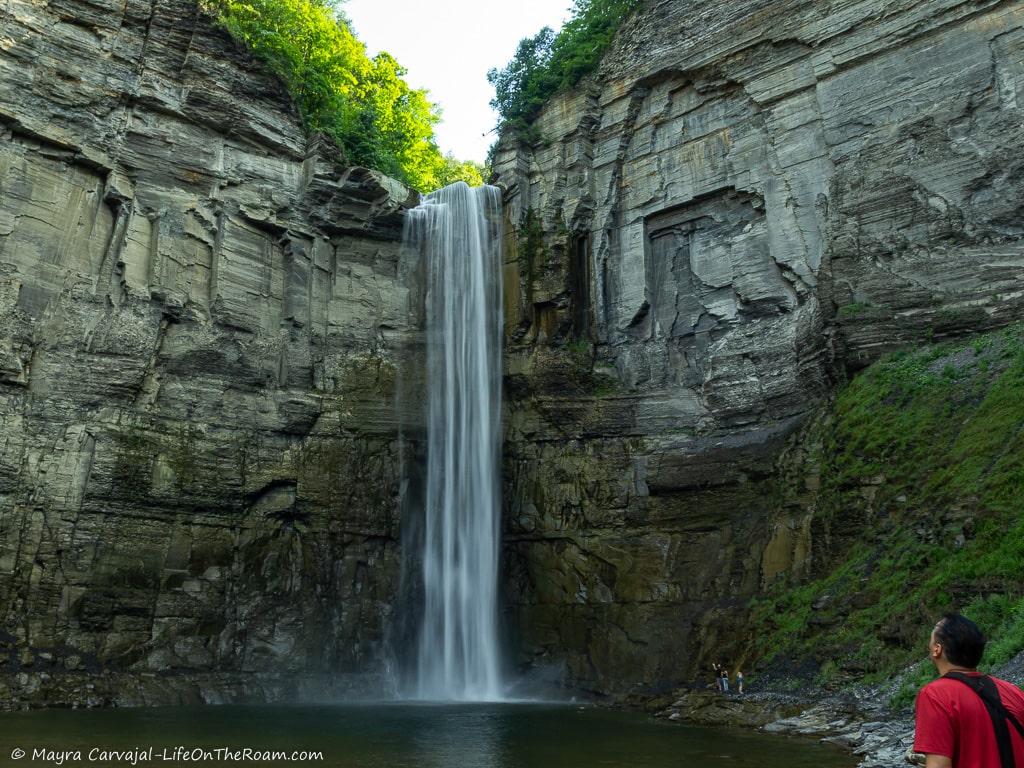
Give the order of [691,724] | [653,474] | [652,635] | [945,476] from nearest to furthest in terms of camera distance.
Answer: [691,724] < [945,476] < [652,635] < [653,474]

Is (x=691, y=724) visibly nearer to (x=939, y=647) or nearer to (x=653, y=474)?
(x=653, y=474)

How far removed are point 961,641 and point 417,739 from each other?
504 inches

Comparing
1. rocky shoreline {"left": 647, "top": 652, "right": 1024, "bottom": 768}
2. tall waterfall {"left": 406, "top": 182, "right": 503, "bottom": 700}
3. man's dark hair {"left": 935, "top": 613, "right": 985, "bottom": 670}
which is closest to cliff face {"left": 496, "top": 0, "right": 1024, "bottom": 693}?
tall waterfall {"left": 406, "top": 182, "right": 503, "bottom": 700}

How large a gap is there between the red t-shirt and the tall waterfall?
22840mm

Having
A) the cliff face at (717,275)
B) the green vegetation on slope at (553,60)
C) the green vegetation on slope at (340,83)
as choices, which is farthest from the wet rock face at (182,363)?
the green vegetation on slope at (553,60)

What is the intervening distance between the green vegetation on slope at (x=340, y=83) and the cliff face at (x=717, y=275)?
6118mm

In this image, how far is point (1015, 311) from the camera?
68.5 ft

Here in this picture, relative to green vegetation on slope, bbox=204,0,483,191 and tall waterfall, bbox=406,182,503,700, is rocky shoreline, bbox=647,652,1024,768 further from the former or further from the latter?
green vegetation on slope, bbox=204,0,483,191

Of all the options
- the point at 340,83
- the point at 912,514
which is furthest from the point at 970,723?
the point at 340,83

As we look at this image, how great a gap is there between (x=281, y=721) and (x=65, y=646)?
7.30 meters

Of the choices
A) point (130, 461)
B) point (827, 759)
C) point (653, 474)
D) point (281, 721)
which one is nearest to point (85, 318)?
point (130, 461)

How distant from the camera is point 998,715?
3574mm

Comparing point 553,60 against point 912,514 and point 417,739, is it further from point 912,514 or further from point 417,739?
point 417,739

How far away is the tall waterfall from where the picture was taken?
2655 centimetres
